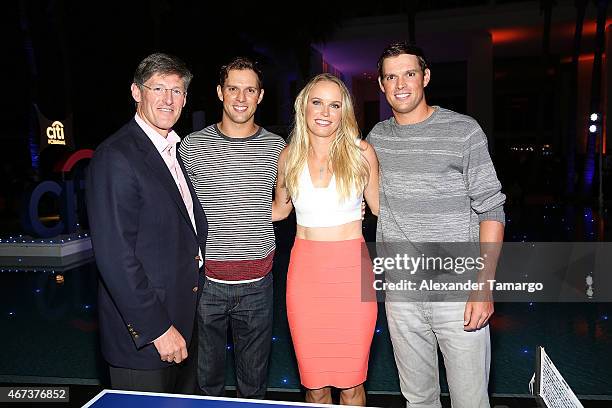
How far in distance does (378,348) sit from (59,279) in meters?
6.56

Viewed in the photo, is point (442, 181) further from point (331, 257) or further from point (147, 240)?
point (147, 240)

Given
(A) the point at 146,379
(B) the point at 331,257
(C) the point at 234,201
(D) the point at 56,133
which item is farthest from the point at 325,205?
(D) the point at 56,133

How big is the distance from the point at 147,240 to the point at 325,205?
1.08 m

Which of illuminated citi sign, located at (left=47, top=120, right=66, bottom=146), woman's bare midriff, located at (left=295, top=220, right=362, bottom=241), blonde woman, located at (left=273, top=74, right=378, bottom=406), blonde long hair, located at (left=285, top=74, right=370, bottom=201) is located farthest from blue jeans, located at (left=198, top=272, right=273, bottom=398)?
illuminated citi sign, located at (left=47, top=120, right=66, bottom=146)

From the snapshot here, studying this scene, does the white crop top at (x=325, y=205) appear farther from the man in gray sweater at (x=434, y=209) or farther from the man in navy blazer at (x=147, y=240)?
the man in navy blazer at (x=147, y=240)

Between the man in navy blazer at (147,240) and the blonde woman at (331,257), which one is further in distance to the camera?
the blonde woman at (331,257)

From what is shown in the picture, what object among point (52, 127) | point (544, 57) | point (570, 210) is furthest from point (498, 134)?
point (52, 127)

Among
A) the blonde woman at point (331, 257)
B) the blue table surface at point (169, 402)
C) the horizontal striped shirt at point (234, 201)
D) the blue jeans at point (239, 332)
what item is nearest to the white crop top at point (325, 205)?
the blonde woman at point (331, 257)

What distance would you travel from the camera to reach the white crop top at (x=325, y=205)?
313cm

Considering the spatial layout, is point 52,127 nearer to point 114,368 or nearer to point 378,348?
point 378,348

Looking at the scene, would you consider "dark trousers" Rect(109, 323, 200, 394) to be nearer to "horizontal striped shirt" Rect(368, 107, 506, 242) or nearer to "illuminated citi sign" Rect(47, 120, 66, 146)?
"horizontal striped shirt" Rect(368, 107, 506, 242)

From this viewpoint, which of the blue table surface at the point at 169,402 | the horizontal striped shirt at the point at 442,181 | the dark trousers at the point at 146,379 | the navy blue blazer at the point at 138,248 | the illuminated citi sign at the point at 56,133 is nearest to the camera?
the blue table surface at the point at 169,402

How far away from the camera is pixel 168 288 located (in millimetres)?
2684

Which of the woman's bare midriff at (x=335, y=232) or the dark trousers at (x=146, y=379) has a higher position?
the woman's bare midriff at (x=335, y=232)
